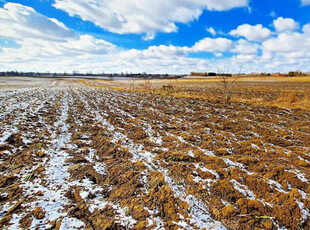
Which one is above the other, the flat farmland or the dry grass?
the dry grass

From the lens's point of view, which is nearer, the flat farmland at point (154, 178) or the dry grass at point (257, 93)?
the flat farmland at point (154, 178)

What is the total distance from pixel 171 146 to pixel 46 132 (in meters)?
5.24

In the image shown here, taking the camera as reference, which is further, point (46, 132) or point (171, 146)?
point (46, 132)

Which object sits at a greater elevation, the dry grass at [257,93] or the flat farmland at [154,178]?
the dry grass at [257,93]

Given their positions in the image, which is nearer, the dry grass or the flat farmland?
the flat farmland

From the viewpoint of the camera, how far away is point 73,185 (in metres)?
3.57

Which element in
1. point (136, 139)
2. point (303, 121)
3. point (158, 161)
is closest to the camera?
point (158, 161)

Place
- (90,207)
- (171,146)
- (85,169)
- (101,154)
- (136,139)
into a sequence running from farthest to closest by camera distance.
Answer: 1. (136,139)
2. (171,146)
3. (101,154)
4. (85,169)
5. (90,207)

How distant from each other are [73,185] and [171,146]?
3146 millimetres

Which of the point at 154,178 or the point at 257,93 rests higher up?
the point at 257,93

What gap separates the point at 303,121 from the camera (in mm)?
8289

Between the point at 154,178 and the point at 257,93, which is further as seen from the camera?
the point at 257,93

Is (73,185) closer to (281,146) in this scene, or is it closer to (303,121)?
(281,146)

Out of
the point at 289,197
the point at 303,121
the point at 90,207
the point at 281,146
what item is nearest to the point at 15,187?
the point at 90,207
